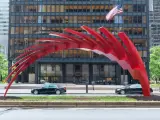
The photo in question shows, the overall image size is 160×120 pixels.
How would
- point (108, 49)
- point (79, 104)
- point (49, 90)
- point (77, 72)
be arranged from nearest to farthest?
point (79, 104), point (108, 49), point (49, 90), point (77, 72)

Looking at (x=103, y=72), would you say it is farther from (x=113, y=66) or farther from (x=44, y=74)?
(x=44, y=74)

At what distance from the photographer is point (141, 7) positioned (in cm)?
8450

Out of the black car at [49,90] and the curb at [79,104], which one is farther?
the black car at [49,90]

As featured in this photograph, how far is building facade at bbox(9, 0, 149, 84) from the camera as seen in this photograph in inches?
3268

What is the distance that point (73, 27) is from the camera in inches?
3305

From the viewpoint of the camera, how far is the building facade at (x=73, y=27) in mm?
83000

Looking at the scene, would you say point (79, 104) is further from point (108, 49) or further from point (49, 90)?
point (49, 90)

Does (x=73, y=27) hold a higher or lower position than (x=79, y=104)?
higher

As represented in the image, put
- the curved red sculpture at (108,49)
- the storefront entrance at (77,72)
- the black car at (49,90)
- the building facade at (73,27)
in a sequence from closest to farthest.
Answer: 1. the curved red sculpture at (108,49)
2. the black car at (49,90)
3. the building facade at (73,27)
4. the storefront entrance at (77,72)

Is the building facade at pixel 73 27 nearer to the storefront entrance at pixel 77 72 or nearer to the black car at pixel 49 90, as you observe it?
the storefront entrance at pixel 77 72

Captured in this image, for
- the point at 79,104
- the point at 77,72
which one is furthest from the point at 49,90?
the point at 77,72

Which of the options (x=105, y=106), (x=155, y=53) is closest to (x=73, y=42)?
(x=105, y=106)

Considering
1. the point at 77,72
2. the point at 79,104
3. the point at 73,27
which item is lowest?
the point at 79,104

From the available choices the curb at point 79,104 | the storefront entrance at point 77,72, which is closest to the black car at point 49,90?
the curb at point 79,104
